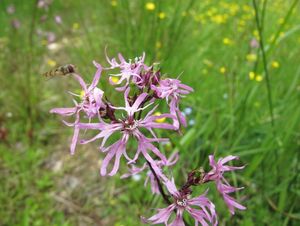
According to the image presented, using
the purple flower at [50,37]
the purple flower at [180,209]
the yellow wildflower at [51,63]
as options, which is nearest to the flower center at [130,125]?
the purple flower at [180,209]

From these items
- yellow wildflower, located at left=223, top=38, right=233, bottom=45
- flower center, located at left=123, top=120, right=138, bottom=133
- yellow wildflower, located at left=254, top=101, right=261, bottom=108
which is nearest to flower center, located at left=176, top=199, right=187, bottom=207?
flower center, located at left=123, top=120, right=138, bottom=133

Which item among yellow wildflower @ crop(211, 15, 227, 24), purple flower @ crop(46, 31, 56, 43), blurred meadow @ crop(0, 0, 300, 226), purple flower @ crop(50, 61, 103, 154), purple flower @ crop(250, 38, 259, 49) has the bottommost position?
blurred meadow @ crop(0, 0, 300, 226)

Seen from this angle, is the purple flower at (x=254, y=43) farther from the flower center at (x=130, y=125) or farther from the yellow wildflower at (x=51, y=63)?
the flower center at (x=130, y=125)

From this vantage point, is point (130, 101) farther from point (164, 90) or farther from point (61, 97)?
point (61, 97)

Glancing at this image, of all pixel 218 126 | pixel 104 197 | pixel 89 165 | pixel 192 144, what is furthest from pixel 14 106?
pixel 218 126

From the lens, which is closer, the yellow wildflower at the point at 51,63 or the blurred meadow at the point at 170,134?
the blurred meadow at the point at 170,134

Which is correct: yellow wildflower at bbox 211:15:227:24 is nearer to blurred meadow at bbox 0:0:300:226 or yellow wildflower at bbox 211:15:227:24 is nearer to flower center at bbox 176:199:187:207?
blurred meadow at bbox 0:0:300:226

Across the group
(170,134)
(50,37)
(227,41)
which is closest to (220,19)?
(227,41)

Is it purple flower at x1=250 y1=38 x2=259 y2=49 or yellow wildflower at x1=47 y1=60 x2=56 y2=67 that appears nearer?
purple flower at x1=250 y1=38 x2=259 y2=49
